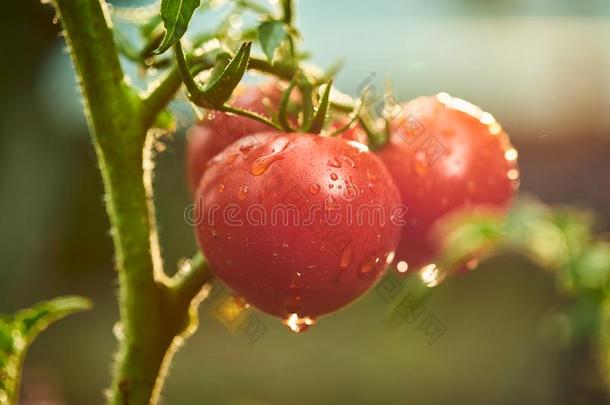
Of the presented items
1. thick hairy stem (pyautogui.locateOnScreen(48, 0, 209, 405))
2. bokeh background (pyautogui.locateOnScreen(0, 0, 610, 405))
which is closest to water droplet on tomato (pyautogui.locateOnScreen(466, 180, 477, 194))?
thick hairy stem (pyautogui.locateOnScreen(48, 0, 209, 405))

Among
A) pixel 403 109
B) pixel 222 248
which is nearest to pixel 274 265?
pixel 222 248

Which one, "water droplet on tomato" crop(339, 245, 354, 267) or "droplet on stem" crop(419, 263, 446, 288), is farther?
"droplet on stem" crop(419, 263, 446, 288)

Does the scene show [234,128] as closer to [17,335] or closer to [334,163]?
[334,163]

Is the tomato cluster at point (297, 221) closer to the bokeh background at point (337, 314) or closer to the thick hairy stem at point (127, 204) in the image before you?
the thick hairy stem at point (127, 204)

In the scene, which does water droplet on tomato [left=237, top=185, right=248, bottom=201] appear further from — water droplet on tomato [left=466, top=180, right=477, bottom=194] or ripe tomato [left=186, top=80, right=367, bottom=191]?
water droplet on tomato [left=466, top=180, right=477, bottom=194]

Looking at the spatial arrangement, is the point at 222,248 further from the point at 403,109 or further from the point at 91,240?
the point at 91,240

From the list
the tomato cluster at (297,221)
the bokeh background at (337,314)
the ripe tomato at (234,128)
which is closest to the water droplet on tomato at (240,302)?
the tomato cluster at (297,221)
